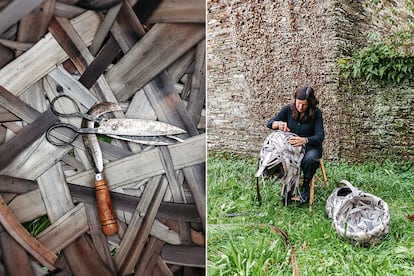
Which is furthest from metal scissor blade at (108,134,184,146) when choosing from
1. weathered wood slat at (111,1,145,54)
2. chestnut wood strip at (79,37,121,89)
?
weathered wood slat at (111,1,145,54)

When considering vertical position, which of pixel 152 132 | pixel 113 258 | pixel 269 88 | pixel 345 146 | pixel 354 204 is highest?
pixel 269 88

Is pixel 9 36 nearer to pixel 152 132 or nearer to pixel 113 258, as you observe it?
pixel 152 132

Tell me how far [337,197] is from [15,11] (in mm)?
1468

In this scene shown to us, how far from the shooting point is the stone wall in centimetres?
188

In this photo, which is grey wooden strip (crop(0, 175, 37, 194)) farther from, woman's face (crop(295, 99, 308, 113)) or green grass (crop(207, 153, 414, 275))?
woman's face (crop(295, 99, 308, 113))

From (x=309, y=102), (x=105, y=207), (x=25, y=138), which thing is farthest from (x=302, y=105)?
(x=25, y=138)

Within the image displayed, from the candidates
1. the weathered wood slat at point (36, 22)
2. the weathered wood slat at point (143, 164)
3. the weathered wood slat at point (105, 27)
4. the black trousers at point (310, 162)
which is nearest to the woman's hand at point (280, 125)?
the black trousers at point (310, 162)

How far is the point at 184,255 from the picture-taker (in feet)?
6.40

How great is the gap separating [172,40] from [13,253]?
107cm

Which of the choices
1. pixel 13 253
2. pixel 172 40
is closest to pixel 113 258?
pixel 13 253

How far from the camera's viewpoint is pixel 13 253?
71.7 inches

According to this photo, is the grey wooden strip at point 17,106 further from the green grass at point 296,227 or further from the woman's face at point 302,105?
the woman's face at point 302,105

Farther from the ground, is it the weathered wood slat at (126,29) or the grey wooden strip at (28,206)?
the weathered wood slat at (126,29)

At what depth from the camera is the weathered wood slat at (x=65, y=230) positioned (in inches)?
73.0
